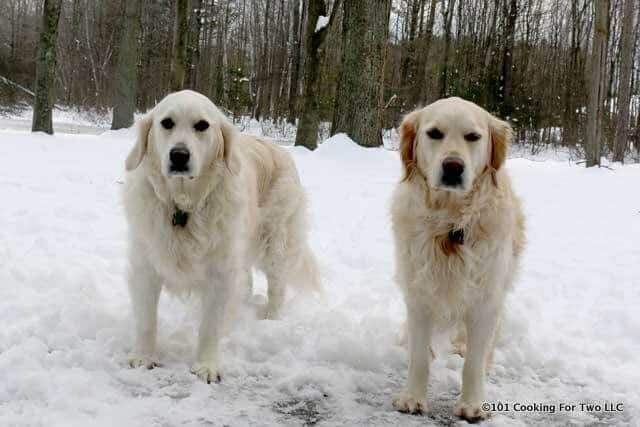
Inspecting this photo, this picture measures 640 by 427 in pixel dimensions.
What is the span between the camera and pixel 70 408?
2307 millimetres

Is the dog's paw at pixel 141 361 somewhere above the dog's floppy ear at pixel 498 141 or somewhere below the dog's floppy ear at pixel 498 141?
below

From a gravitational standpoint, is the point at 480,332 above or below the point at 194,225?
below

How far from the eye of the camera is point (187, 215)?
2.88 metres

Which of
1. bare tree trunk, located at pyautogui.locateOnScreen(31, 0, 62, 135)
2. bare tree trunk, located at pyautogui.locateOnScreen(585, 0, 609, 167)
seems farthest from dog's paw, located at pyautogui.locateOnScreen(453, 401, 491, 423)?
bare tree trunk, located at pyautogui.locateOnScreen(31, 0, 62, 135)

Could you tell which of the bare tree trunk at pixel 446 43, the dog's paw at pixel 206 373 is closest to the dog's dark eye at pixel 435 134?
the dog's paw at pixel 206 373

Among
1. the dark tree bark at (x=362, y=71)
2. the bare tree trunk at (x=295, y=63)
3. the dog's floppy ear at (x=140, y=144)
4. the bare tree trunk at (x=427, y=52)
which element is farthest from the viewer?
the bare tree trunk at (x=295, y=63)

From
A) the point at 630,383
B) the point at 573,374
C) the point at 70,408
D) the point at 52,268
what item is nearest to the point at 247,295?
the point at 52,268

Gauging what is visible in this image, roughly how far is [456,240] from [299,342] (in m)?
1.08

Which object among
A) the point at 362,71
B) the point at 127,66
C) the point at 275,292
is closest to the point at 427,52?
the point at 127,66

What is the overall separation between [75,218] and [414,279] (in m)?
3.72

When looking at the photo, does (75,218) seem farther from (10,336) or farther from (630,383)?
(630,383)

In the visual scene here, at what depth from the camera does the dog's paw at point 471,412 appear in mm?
2555

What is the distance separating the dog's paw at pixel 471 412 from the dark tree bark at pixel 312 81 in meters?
9.17

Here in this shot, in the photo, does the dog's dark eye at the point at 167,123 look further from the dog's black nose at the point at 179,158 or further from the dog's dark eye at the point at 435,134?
the dog's dark eye at the point at 435,134
